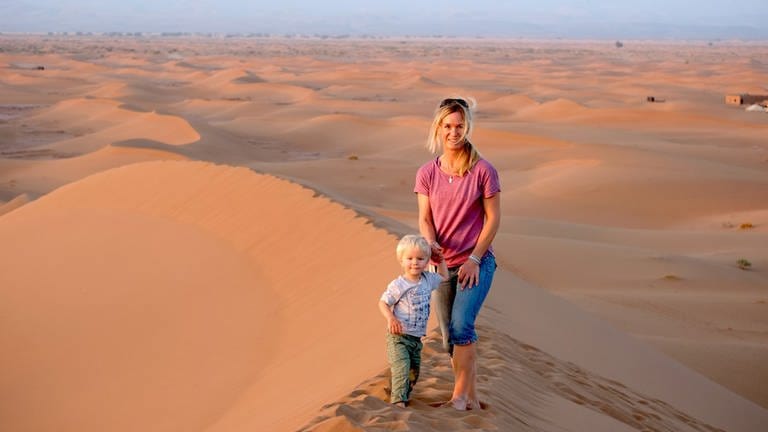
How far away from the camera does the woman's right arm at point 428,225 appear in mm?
4195

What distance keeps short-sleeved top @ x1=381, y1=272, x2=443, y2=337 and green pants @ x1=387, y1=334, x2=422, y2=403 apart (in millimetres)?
85

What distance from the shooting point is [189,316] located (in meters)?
8.41

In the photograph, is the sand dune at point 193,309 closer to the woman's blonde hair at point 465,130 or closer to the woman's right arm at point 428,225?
the woman's right arm at point 428,225

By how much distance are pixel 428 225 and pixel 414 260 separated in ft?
0.82

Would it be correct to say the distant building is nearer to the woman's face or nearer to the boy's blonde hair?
the woman's face

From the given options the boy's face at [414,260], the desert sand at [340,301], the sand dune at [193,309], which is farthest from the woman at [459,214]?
the sand dune at [193,309]

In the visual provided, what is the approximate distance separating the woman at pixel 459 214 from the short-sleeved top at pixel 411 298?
0.29 ft

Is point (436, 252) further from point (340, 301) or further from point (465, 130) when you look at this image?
point (340, 301)

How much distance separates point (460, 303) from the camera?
418 cm

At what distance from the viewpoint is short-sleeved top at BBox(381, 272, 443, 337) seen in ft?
13.7

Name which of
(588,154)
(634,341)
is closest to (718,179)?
(588,154)

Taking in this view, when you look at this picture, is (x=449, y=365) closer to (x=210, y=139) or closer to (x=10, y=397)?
(x=10, y=397)

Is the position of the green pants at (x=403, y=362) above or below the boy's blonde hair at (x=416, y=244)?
below

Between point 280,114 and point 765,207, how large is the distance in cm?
2540
